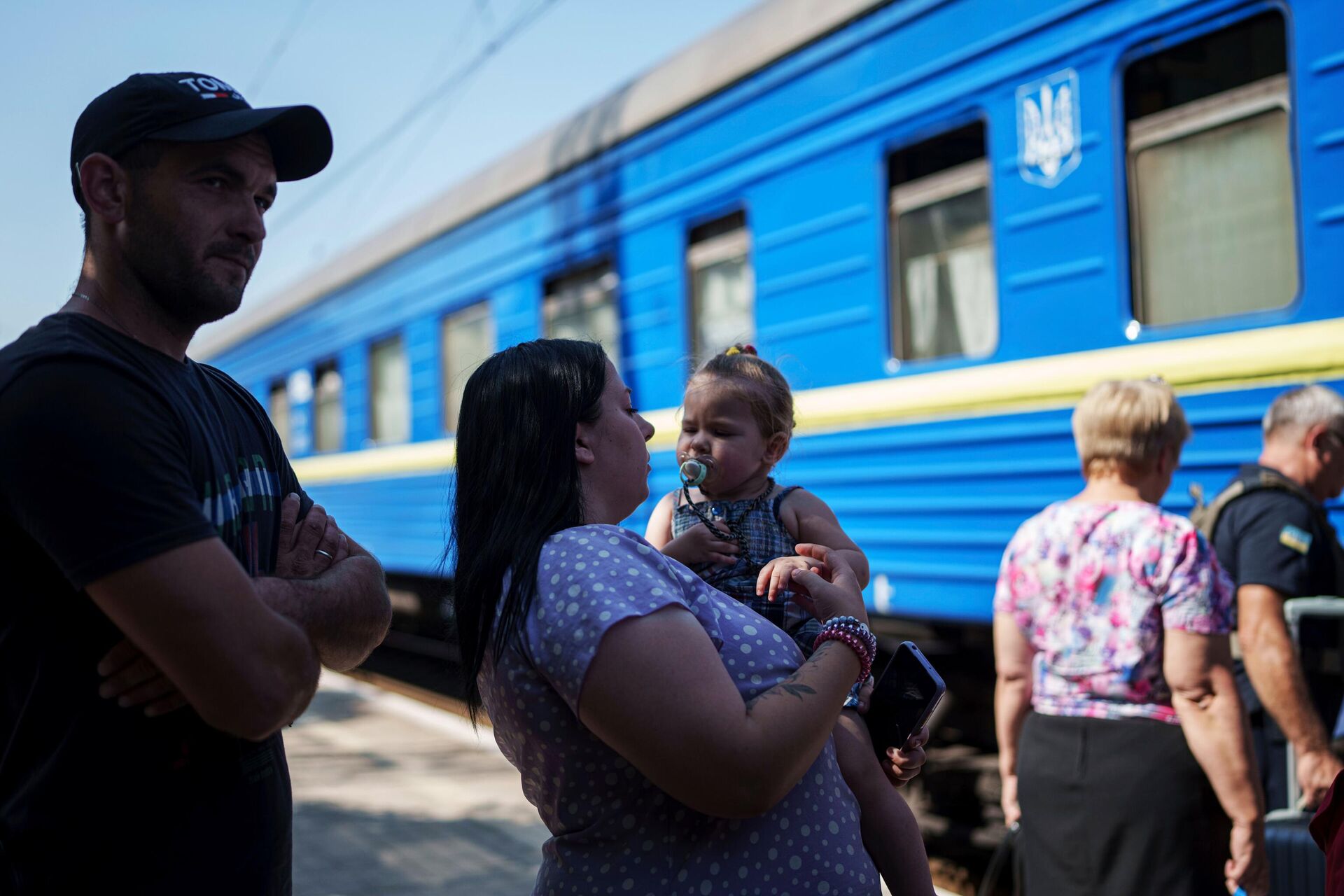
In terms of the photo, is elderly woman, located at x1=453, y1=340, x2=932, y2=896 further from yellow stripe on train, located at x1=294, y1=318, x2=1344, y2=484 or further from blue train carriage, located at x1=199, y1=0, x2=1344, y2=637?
blue train carriage, located at x1=199, y1=0, x2=1344, y2=637

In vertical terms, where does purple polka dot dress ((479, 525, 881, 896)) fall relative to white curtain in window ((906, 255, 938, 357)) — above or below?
below

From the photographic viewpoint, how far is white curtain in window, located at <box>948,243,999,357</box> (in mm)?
4367

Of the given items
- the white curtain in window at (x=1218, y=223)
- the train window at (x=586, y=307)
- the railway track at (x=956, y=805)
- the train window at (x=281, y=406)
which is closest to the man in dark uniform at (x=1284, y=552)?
the white curtain in window at (x=1218, y=223)

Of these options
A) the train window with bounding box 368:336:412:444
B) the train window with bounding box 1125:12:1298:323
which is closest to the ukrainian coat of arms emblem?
the train window with bounding box 1125:12:1298:323

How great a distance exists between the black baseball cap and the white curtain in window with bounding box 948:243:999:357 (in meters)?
3.06

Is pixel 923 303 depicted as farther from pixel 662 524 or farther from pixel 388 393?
pixel 388 393

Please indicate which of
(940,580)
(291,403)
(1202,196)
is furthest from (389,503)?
(1202,196)

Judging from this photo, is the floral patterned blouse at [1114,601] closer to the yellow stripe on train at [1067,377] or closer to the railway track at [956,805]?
the yellow stripe on train at [1067,377]

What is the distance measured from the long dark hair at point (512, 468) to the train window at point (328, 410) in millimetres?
8790

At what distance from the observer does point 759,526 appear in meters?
2.24

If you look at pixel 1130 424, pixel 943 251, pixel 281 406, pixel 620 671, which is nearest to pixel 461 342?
pixel 943 251

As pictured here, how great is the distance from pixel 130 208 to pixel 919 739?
146 centimetres

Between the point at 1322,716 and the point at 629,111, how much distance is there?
4108 millimetres

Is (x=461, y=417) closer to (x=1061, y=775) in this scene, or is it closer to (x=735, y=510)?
(x=735, y=510)
